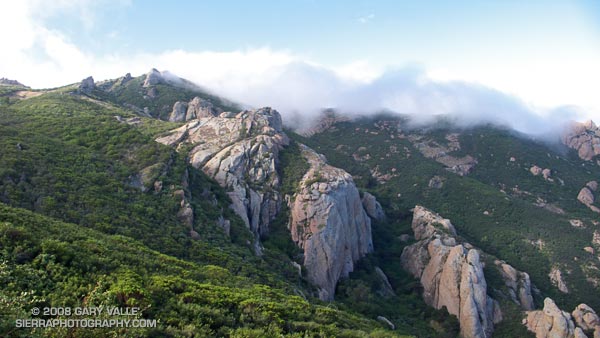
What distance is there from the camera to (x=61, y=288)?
54.3 feet

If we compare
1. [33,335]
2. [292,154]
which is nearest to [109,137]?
[292,154]

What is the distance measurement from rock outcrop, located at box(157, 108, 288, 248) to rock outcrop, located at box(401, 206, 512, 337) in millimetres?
30128

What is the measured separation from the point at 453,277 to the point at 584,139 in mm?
147646

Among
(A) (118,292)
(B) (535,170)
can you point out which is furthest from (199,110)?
(B) (535,170)

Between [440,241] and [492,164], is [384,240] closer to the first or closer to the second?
[440,241]

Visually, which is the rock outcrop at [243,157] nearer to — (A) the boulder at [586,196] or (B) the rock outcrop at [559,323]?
(B) the rock outcrop at [559,323]

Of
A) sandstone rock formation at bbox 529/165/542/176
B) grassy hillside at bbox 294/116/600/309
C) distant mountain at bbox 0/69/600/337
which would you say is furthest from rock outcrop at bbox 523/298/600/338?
sandstone rock formation at bbox 529/165/542/176

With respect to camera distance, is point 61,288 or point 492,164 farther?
point 492,164

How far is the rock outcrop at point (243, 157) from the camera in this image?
196ft

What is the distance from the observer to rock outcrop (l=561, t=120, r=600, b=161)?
160 meters

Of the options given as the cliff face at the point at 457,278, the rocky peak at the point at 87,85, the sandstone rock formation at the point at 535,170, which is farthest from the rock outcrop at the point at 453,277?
the rocky peak at the point at 87,85

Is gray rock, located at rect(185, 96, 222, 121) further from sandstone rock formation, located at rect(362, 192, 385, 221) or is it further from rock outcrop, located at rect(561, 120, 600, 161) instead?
rock outcrop, located at rect(561, 120, 600, 161)

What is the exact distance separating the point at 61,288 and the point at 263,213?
45706 millimetres

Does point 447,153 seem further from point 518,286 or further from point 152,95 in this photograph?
point 152,95
